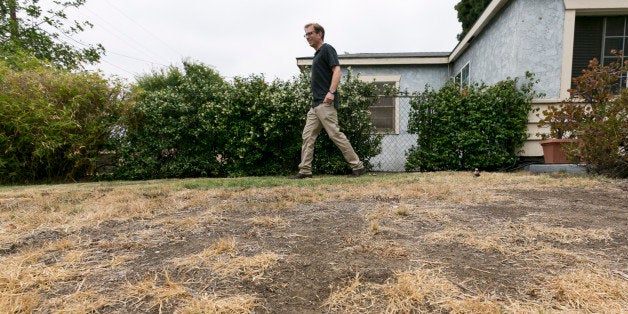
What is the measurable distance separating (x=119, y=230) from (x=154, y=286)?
3.06 ft

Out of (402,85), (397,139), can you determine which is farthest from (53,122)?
(402,85)

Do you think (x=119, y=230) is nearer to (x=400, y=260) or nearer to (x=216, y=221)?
(x=216, y=221)

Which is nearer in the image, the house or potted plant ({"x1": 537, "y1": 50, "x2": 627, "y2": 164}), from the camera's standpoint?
potted plant ({"x1": 537, "y1": 50, "x2": 627, "y2": 164})

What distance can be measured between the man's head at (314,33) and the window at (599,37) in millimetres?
4553

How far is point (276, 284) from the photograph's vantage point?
1179mm

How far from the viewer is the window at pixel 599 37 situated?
213 inches

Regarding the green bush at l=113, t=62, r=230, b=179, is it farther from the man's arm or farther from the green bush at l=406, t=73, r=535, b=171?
the green bush at l=406, t=73, r=535, b=171

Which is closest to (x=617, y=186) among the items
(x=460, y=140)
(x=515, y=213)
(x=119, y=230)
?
(x=515, y=213)

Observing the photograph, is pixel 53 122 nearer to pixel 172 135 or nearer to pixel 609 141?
pixel 172 135

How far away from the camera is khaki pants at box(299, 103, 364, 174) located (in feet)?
14.3

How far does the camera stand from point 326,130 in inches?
174

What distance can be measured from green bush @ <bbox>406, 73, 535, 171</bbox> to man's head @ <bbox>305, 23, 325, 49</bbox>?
2.18 m

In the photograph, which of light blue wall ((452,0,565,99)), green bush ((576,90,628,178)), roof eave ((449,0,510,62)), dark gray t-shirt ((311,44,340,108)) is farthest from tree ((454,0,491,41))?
dark gray t-shirt ((311,44,340,108))

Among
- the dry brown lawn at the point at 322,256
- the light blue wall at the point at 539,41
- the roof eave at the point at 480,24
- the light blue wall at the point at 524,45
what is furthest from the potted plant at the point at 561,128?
the roof eave at the point at 480,24
